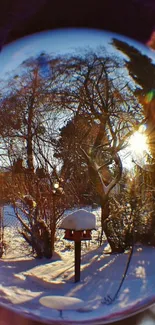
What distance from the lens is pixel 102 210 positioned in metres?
0.78

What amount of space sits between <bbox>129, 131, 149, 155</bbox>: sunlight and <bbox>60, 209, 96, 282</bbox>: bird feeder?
0.16 m

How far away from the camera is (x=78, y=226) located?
67 cm

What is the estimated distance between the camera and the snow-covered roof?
2.19 ft

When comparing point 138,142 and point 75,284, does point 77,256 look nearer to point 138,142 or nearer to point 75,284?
point 75,284

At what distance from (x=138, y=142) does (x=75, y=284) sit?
1.05 feet

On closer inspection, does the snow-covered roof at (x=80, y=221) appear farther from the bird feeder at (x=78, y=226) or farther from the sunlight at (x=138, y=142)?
the sunlight at (x=138, y=142)

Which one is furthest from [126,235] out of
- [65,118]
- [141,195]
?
[65,118]

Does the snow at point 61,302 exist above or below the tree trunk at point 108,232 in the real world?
below

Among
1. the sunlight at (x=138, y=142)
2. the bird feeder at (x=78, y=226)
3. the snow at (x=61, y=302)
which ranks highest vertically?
the sunlight at (x=138, y=142)

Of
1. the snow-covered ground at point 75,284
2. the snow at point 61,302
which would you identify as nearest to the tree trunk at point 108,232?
the snow-covered ground at point 75,284

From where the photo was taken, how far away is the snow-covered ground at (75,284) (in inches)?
26.5

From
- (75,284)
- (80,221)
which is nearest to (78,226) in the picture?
(80,221)

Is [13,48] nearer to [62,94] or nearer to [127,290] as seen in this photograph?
[62,94]

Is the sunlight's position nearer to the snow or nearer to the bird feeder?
the bird feeder
